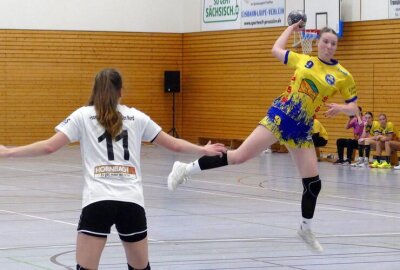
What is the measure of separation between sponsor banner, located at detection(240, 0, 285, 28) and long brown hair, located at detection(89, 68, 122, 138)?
2460cm

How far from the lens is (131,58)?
34.7 m

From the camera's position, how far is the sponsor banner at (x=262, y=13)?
31094 millimetres

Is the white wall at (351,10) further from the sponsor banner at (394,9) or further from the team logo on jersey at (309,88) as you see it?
the team logo on jersey at (309,88)

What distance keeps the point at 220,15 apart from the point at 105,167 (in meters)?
27.4

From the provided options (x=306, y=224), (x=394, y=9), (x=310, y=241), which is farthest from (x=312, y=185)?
(x=394, y=9)

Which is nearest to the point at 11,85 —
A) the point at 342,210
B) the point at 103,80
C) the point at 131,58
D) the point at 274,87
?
the point at 131,58

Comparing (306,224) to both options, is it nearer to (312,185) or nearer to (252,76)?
(312,185)

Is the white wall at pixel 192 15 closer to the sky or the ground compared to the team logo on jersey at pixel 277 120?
closer to the sky

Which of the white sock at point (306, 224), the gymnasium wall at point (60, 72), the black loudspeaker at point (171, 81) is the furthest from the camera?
the black loudspeaker at point (171, 81)

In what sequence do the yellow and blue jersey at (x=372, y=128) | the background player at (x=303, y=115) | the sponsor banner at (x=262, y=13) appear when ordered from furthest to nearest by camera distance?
the sponsor banner at (x=262, y=13) < the yellow and blue jersey at (x=372, y=128) < the background player at (x=303, y=115)

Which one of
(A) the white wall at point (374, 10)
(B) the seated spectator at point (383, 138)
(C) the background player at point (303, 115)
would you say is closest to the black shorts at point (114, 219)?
(C) the background player at point (303, 115)

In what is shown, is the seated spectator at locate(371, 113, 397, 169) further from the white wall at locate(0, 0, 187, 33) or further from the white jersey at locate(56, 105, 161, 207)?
the white jersey at locate(56, 105, 161, 207)

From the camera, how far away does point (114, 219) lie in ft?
21.9

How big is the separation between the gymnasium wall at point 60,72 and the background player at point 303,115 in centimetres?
2338
